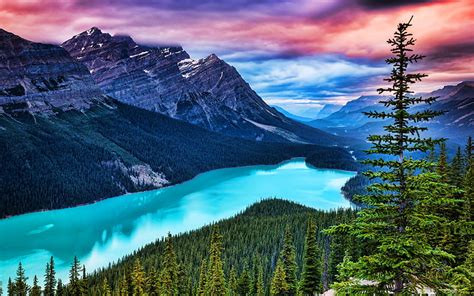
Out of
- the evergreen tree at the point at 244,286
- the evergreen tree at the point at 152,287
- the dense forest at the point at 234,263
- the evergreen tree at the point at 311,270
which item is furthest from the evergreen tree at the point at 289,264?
the evergreen tree at the point at 152,287

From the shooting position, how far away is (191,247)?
95562mm

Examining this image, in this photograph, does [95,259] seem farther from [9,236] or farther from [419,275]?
[419,275]

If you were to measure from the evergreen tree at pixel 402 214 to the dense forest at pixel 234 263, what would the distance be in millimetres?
6993

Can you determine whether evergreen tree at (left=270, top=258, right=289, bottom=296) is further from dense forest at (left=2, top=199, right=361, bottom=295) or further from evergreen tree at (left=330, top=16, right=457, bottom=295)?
evergreen tree at (left=330, top=16, right=457, bottom=295)

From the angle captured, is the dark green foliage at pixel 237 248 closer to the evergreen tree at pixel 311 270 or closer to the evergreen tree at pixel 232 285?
the evergreen tree at pixel 232 285

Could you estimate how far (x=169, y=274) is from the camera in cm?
5766

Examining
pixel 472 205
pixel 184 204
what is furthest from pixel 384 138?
pixel 184 204

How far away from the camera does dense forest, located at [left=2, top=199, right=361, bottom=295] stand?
51375 millimetres

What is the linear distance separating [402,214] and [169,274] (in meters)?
49.8

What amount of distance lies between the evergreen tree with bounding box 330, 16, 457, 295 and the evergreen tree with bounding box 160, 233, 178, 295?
45.4 metres

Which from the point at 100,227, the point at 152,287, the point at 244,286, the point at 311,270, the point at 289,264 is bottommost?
the point at 100,227

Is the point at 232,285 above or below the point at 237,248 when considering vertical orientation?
above

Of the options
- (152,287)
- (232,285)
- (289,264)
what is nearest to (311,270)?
(289,264)

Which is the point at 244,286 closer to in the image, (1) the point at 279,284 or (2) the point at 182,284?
(2) the point at 182,284
